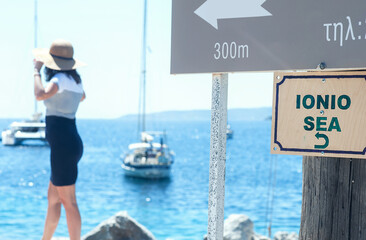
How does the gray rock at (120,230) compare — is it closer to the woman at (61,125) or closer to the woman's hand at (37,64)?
the woman at (61,125)

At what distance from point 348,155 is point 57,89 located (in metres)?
2.52

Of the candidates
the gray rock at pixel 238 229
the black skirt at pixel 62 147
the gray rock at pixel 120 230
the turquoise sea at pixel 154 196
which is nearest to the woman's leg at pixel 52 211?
the black skirt at pixel 62 147

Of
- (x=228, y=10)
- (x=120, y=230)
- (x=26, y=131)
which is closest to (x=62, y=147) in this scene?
(x=228, y=10)

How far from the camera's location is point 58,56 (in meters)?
3.94

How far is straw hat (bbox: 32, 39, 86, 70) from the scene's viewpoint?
383cm

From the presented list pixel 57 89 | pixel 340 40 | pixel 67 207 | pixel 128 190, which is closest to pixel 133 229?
pixel 67 207

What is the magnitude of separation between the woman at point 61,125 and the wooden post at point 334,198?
228 cm

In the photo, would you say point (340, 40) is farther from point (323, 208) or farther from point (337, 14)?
point (323, 208)

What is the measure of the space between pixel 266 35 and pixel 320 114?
32 cm

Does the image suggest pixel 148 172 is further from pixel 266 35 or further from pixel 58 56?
pixel 266 35

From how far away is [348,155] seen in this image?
1672mm

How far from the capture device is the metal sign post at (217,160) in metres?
1.81

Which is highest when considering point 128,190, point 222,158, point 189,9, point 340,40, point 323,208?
point 189,9

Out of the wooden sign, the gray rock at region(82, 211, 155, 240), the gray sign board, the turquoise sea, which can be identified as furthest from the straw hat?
the turquoise sea
